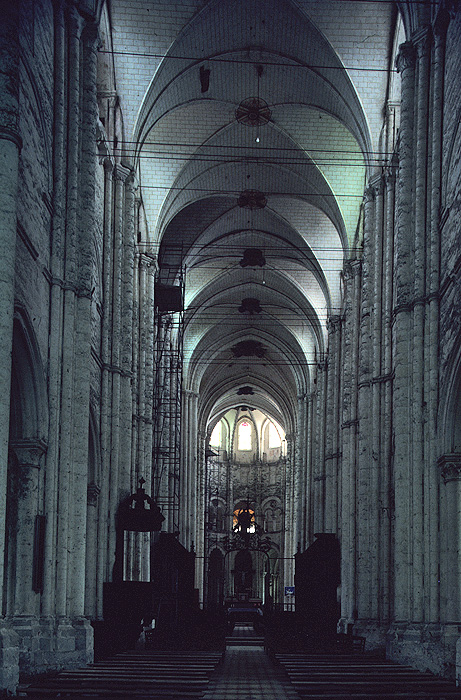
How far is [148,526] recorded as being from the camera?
83.3 feet

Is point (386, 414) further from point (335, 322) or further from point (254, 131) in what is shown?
point (335, 322)

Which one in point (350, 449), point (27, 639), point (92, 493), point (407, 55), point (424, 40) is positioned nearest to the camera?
point (27, 639)

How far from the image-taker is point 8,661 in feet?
39.4

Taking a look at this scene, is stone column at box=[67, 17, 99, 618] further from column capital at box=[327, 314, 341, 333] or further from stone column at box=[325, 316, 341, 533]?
column capital at box=[327, 314, 341, 333]

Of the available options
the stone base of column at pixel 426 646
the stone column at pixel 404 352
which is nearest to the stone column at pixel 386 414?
the stone column at pixel 404 352

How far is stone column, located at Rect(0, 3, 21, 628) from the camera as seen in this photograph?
1216 cm

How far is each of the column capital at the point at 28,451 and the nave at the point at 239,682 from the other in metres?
3.65

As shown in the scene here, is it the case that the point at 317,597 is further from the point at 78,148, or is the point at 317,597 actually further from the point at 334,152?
the point at 78,148

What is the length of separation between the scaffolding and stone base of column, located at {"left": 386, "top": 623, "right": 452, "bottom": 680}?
59.7 feet

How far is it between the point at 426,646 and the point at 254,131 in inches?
785

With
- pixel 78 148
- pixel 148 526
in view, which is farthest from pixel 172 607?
pixel 78 148

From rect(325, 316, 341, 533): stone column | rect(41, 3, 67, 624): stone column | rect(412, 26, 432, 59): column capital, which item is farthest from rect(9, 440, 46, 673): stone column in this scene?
rect(325, 316, 341, 533): stone column

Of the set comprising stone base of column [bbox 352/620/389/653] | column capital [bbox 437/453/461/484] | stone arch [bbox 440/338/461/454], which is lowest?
stone base of column [bbox 352/620/389/653]

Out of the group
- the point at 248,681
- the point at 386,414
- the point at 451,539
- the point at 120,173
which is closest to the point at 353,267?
the point at 386,414
